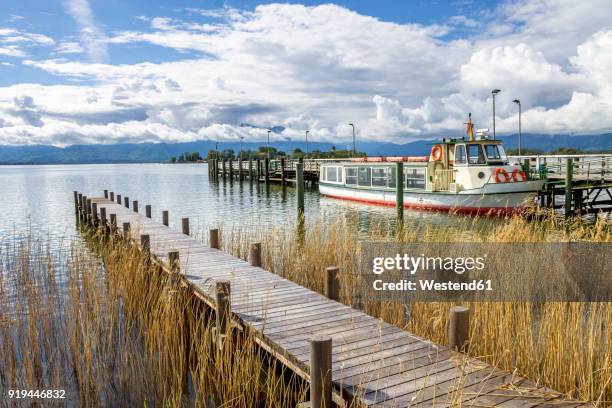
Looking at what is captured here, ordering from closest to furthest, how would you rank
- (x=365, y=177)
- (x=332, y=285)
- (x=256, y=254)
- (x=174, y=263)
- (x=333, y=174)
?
(x=332, y=285) < (x=174, y=263) < (x=256, y=254) < (x=365, y=177) < (x=333, y=174)

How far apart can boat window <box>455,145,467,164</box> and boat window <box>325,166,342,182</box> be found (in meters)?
11.4

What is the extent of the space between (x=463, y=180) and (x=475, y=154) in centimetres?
133

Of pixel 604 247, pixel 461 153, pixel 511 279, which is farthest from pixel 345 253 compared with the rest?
pixel 461 153

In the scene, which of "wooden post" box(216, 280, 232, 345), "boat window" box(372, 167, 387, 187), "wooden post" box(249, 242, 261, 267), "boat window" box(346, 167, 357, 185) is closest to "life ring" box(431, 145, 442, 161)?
"boat window" box(372, 167, 387, 187)

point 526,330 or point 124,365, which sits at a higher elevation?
point 526,330

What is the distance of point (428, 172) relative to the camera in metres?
24.2

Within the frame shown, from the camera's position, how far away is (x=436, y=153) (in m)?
24.3

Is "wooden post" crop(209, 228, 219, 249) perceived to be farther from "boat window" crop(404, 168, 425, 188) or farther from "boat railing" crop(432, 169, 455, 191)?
"boat window" crop(404, 168, 425, 188)

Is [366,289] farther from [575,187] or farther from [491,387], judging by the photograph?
[575,187]

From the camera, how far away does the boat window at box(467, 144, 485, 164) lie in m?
22.3

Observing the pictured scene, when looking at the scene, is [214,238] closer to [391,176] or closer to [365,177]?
[391,176]

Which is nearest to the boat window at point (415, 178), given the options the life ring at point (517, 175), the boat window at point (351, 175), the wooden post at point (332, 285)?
the life ring at point (517, 175)

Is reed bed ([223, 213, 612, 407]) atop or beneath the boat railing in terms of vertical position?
beneath

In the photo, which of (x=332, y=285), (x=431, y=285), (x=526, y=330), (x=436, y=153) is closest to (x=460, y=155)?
(x=436, y=153)
